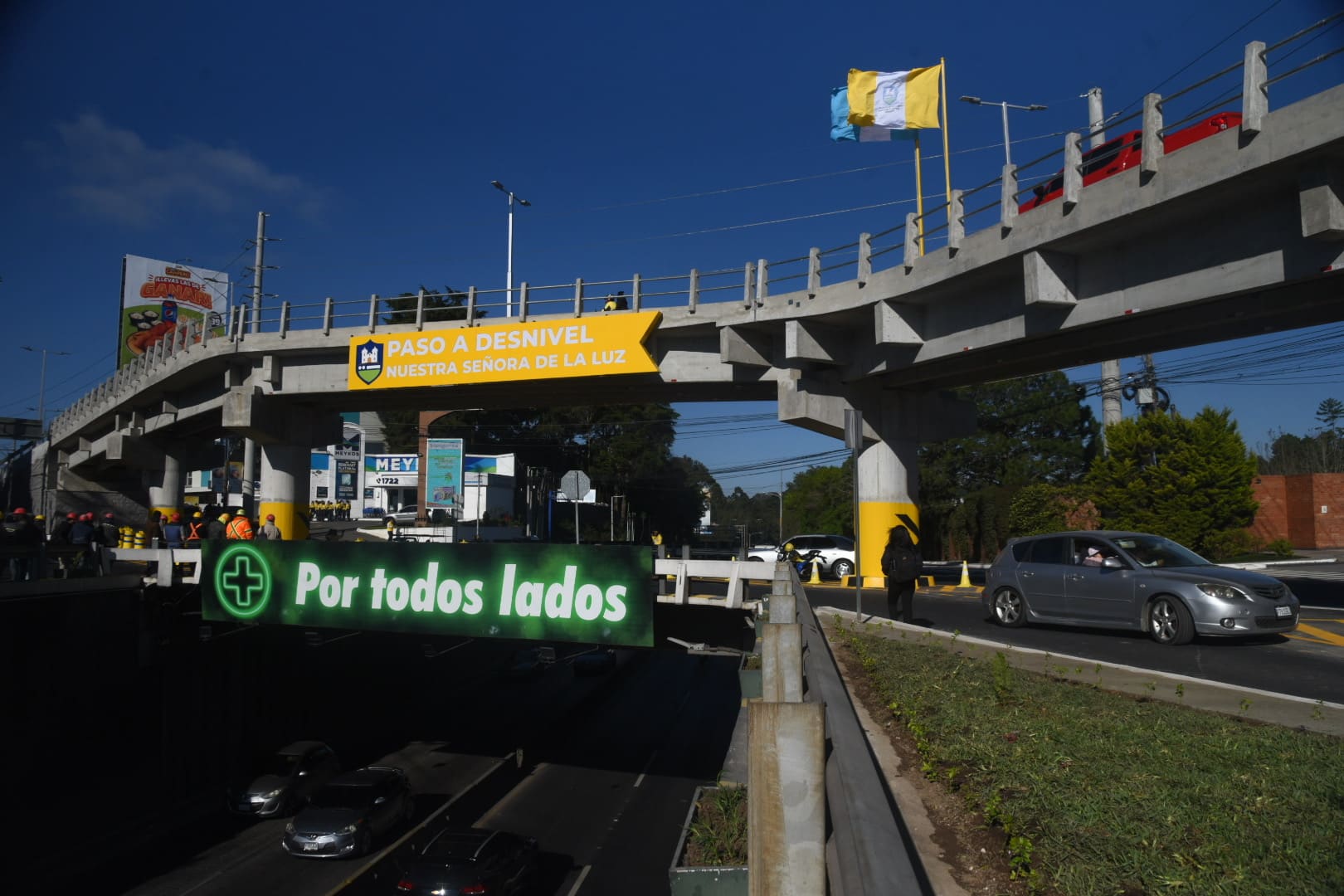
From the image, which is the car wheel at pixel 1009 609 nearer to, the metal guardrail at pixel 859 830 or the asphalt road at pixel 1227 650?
the asphalt road at pixel 1227 650

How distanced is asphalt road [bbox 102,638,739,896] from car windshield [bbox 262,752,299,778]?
46.3 inches

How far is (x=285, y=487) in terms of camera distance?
97.9 ft

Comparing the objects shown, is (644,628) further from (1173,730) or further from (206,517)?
(206,517)

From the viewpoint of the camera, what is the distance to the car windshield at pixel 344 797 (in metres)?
18.9

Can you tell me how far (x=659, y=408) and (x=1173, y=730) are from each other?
7006cm

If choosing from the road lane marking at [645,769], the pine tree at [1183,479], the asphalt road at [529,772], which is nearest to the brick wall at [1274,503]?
the pine tree at [1183,479]

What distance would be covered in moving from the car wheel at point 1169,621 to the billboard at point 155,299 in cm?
5102

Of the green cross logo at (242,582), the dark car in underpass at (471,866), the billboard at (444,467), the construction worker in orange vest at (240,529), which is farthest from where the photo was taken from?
the billboard at (444,467)

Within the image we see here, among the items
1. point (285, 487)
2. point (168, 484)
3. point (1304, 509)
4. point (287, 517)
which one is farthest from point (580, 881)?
point (1304, 509)

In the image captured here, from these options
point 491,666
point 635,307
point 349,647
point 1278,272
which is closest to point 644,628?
point 1278,272

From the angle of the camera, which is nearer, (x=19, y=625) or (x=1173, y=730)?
(x=1173, y=730)

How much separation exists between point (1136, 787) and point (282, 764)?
22574 millimetres

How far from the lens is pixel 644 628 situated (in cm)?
1227

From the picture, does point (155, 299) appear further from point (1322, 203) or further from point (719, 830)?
point (1322, 203)
